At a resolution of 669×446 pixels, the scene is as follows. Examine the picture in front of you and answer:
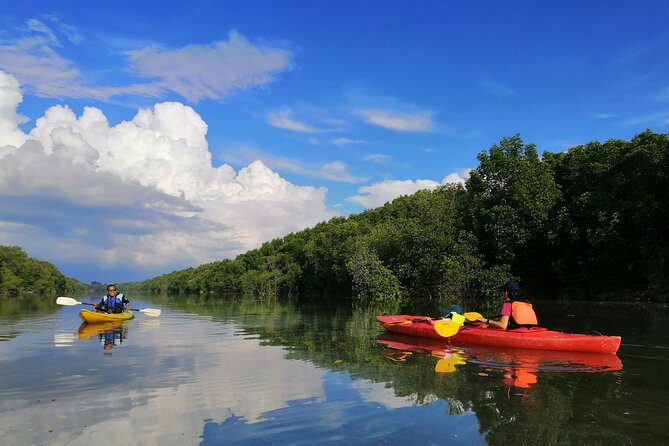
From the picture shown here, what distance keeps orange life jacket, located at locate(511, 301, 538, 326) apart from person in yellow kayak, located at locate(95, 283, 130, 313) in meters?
14.9

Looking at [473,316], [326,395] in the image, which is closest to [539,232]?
[473,316]

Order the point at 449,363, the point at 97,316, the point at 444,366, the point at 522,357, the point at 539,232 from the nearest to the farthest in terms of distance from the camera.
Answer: the point at 444,366 < the point at 449,363 < the point at 522,357 < the point at 97,316 < the point at 539,232

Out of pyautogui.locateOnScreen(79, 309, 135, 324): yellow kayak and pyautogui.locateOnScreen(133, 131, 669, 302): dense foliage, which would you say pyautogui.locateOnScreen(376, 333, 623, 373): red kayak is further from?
pyautogui.locateOnScreen(133, 131, 669, 302): dense foliage

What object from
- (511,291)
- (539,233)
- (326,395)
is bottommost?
(326,395)

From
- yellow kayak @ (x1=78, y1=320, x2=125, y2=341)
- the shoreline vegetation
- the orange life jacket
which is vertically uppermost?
the shoreline vegetation

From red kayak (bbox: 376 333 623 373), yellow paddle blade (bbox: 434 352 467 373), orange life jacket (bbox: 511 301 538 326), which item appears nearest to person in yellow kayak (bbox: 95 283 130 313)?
red kayak (bbox: 376 333 623 373)

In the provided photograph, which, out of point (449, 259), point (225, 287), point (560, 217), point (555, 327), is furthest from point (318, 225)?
point (555, 327)

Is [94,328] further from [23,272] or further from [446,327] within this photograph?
[23,272]

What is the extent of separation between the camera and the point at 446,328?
1304 cm

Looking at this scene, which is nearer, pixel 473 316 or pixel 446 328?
pixel 446 328

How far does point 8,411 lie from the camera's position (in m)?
6.59

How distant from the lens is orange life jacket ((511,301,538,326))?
39.8 feet

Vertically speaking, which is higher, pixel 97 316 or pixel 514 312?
pixel 514 312

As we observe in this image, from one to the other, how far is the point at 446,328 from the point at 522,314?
2001mm
